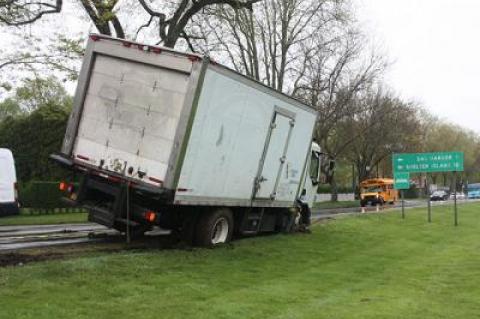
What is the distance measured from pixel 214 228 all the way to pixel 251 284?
4.12 m

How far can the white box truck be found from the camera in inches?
434

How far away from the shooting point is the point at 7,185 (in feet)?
63.6

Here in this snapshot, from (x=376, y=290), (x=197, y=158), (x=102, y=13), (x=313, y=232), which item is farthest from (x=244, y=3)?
(x=376, y=290)

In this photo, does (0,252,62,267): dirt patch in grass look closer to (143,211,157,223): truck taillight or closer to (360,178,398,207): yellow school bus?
(143,211,157,223): truck taillight

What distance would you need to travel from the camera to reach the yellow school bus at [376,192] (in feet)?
169

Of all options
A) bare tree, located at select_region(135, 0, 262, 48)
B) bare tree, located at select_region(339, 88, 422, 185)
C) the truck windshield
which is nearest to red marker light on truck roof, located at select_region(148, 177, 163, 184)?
bare tree, located at select_region(135, 0, 262, 48)

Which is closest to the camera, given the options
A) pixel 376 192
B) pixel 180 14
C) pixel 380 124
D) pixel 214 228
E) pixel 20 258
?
pixel 20 258

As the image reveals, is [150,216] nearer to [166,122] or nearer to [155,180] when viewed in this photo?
[155,180]

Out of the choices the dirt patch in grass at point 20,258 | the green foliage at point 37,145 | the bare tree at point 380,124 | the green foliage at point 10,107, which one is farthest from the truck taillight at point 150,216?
the green foliage at point 10,107

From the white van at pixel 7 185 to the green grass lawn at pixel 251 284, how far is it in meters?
8.65

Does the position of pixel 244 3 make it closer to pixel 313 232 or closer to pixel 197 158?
pixel 313 232

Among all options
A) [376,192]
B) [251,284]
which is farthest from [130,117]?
[376,192]

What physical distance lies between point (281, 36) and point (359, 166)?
22.5 meters

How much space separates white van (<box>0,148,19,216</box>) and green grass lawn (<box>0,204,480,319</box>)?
8653mm
